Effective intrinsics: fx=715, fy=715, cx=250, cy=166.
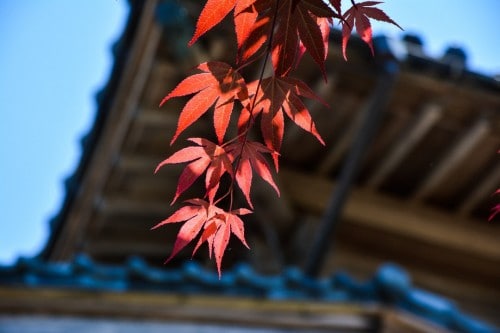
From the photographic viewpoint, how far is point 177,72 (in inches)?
184

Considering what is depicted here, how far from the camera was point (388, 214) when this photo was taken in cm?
518

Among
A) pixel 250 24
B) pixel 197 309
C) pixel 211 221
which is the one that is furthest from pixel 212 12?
pixel 197 309

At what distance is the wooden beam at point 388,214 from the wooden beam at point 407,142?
173 mm

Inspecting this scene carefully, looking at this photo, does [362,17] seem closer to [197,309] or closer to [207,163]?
[207,163]

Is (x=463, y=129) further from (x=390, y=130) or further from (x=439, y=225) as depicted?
(x=439, y=225)

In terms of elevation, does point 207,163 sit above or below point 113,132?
below

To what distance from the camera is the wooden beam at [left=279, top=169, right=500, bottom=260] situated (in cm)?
517

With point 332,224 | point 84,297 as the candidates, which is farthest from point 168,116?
point 84,297

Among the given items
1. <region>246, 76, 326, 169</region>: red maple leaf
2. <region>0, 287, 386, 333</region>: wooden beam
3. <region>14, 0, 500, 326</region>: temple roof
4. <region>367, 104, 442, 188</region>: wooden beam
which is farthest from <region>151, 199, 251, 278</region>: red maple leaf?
<region>367, 104, 442, 188</region>: wooden beam

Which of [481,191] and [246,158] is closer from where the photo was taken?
[246,158]

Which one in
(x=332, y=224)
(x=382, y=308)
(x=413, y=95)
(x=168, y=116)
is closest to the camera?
(x=382, y=308)

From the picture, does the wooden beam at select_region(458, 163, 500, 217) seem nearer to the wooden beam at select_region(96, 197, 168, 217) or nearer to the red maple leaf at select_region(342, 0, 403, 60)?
the wooden beam at select_region(96, 197, 168, 217)

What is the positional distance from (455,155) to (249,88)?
3861mm

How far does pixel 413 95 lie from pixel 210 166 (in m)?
3.51
